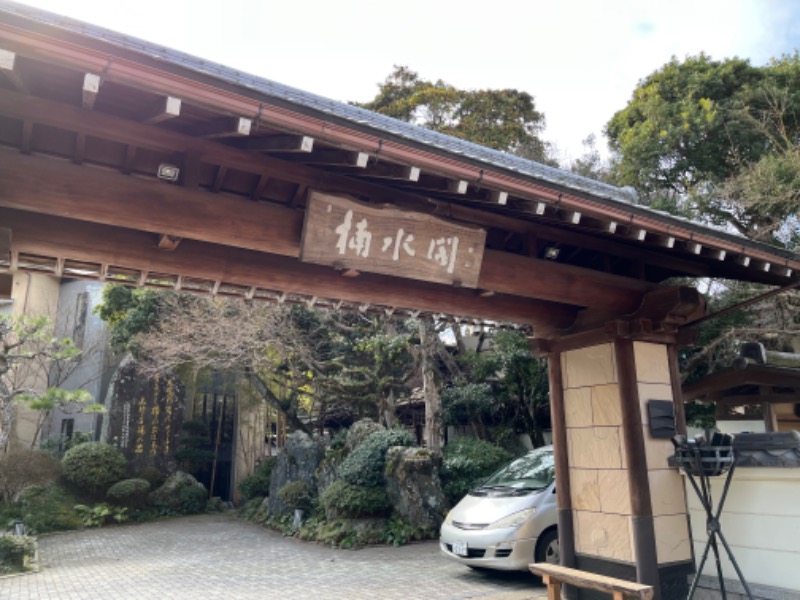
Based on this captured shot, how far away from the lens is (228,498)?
18.8 meters

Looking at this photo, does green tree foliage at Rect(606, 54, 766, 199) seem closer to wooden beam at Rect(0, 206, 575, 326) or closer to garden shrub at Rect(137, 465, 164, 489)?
wooden beam at Rect(0, 206, 575, 326)

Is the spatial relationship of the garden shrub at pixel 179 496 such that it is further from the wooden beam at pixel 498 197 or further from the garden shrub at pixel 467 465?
the wooden beam at pixel 498 197

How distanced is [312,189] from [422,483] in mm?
8445

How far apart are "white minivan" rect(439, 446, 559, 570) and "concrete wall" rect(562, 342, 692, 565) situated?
1.02m

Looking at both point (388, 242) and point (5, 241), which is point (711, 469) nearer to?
point (388, 242)

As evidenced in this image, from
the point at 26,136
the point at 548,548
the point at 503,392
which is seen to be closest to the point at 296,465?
the point at 503,392

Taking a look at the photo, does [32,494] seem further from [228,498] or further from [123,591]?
[123,591]

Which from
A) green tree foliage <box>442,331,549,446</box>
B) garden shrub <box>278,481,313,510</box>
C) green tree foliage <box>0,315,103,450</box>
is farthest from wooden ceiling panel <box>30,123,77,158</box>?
green tree foliage <box>442,331,549,446</box>

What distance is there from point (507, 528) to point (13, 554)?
879cm

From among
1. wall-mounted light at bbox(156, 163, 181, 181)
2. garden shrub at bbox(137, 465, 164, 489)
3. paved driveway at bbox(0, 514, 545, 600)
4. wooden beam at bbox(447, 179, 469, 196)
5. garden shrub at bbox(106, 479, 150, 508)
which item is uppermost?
wooden beam at bbox(447, 179, 469, 196)

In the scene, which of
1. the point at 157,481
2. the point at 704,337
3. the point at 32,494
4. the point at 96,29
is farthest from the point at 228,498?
the point at 96,29

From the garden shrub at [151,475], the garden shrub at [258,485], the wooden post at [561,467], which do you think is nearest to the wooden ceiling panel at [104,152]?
the wooden post at [561,467]

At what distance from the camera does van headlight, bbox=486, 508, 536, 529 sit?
7344 mm

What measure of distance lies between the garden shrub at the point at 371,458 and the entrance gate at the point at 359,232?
5679 mm
